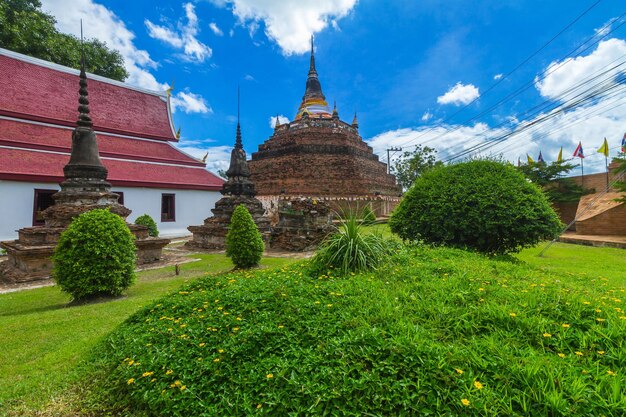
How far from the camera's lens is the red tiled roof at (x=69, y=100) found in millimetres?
13680

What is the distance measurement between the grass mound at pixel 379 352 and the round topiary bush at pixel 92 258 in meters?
2.64

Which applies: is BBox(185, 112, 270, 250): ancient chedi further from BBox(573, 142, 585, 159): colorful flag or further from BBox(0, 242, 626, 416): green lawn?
BBox(573, 142, 585, 159): colorful flag

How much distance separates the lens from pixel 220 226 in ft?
40.7

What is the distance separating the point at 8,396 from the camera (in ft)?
8.06

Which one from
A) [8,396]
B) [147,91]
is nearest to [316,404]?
[8,396]

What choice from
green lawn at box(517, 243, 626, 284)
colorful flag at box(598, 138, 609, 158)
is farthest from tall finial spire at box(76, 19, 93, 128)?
colorful flag at box(598, 138, 609, 158)

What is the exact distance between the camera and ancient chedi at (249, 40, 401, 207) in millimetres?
25109

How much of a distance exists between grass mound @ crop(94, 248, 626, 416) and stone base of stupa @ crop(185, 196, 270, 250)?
29.6 ft

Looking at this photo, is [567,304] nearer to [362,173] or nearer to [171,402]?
[171,402]

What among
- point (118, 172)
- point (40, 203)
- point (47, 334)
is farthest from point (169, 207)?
point (47, 334)

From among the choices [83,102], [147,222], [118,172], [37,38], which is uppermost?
[37,38]

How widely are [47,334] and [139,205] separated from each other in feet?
40.4

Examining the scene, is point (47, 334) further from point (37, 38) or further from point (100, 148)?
point (37, 38)

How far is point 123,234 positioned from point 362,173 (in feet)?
71.0
